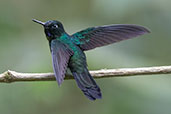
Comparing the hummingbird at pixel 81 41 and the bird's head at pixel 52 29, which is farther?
the bird's head at pixel 52 29

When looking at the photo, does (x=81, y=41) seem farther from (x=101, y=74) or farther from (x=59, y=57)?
(x=101, y=74)

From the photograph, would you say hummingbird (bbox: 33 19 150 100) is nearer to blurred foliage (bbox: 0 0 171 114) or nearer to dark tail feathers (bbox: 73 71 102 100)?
dark tail feathers (bbox: 73 71 102 100)

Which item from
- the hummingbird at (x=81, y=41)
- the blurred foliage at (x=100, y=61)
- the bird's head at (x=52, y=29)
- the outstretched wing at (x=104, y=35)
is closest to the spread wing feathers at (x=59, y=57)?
the hummingbird at (x=81, y=41)

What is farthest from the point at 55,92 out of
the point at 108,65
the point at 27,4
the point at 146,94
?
the point at 27,4

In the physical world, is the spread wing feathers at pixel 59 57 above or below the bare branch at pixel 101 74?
above

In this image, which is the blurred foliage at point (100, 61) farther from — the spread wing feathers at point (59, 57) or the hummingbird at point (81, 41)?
the spread wing feathers at point (59, 57)

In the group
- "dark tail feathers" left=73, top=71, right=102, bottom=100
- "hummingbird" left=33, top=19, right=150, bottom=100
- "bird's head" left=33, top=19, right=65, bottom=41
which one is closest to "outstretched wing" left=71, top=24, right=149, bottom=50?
"hummingbird" left=33, top=19, right=150, bottom=100

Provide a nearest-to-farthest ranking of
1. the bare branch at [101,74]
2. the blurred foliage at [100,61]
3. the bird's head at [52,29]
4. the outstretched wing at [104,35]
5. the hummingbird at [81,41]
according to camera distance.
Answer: the bare branch at [101,74], the hummingbird at [81,41], the outstretched wing at [104,35], the bird's head at [52,29], the blurred foliage at [100,61]
